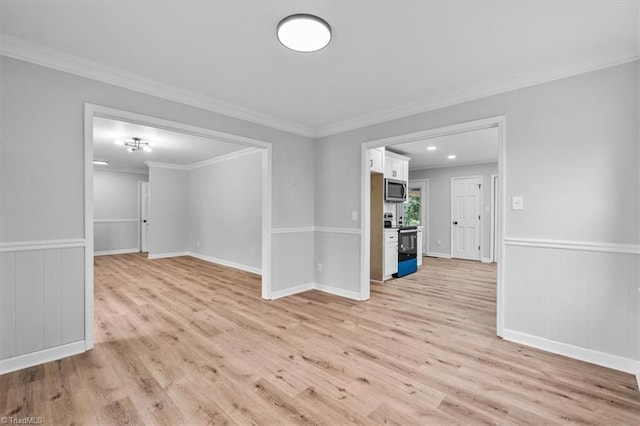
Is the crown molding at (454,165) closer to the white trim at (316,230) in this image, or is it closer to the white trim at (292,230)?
the white trim at (316,230)

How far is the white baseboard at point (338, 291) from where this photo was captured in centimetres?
408

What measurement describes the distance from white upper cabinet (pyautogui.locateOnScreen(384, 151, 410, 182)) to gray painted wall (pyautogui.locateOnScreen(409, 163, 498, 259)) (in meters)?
2.31

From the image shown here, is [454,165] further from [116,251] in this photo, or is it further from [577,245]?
[116,251]

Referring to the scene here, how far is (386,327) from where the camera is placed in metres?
3.10

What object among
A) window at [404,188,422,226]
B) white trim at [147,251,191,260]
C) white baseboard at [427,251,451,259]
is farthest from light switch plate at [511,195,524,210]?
white trim at [147,251,191,260]

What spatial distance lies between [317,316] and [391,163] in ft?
11.4

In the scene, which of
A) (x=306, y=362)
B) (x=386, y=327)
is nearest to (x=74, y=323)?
(x=306, y=362)

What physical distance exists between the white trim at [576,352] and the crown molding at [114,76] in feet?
12.5

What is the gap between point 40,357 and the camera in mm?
2322

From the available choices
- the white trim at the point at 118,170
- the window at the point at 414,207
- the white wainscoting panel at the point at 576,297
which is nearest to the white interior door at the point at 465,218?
the window at the point at 414,207

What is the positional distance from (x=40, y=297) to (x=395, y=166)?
5418mm

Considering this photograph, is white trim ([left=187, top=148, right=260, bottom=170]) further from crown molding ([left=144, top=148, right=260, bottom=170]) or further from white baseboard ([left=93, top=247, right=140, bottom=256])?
white baseboard ([left=93, top=247, right=140, bottom=256])

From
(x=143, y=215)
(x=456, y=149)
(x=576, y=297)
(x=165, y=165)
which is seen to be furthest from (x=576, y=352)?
(x=143, y=215)

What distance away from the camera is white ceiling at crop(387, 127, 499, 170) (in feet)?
16.3
